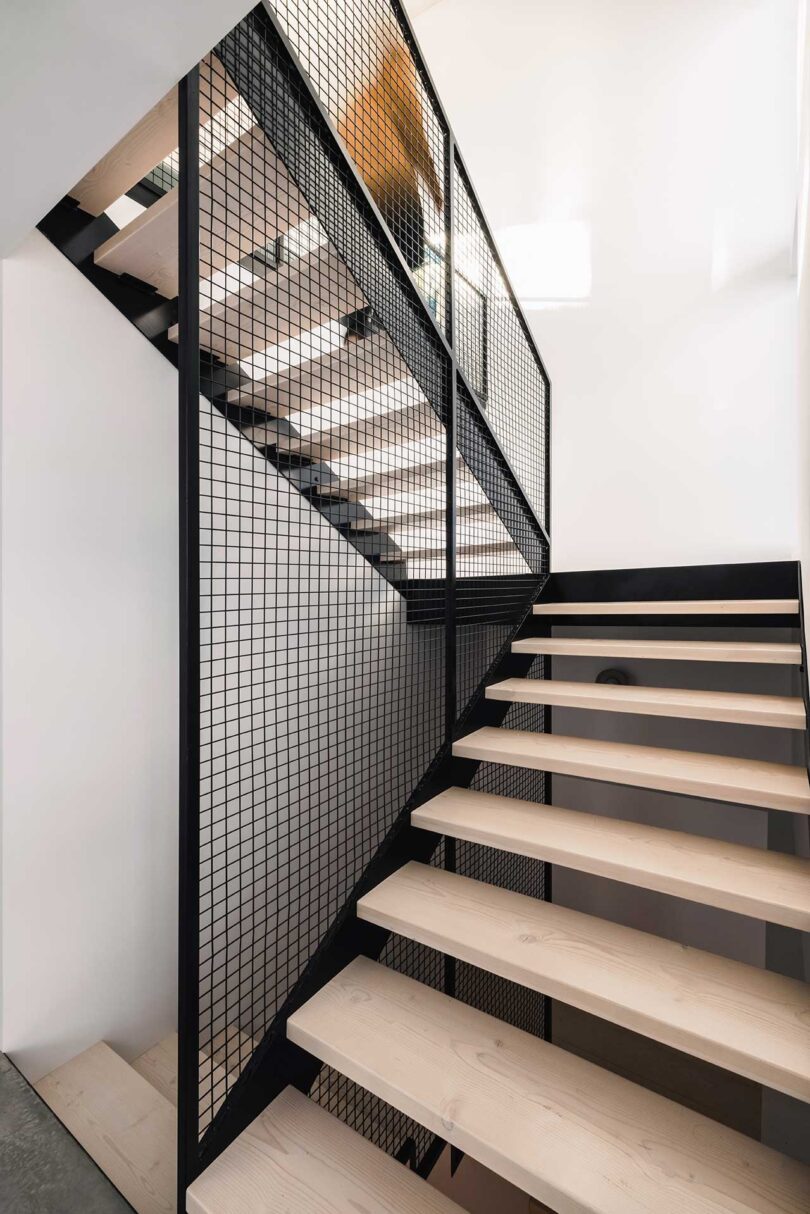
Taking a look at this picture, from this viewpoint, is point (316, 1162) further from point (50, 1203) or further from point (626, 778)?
point (626, 778)

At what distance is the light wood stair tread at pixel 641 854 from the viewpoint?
1165mm

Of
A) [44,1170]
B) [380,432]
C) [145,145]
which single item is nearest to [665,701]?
[380,432]

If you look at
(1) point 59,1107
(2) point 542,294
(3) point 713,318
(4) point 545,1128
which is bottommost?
(1) point 59,1107

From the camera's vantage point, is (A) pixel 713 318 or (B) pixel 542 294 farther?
(B) pixel 542 294

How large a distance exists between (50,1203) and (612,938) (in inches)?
48.6

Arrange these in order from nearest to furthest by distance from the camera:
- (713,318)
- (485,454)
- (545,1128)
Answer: (545,1128), (485,454), (713,318)

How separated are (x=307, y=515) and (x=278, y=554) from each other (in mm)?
229

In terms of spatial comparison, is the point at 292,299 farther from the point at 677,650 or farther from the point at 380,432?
the point at 677,650

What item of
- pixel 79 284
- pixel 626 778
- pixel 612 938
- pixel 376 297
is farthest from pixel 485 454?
pixel 612 938

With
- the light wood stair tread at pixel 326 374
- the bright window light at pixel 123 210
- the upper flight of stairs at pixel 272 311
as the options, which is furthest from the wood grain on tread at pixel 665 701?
the bright window light at pixel 123 210

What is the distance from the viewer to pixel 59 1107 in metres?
1.41

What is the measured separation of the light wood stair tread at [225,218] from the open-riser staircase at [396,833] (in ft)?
0.04

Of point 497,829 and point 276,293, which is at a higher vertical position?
point 276,293

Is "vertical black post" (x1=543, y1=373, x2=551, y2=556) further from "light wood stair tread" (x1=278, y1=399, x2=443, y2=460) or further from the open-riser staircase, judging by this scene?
"light wood stair tread" (x1=278, y1=399, x2=443, y2=460)
